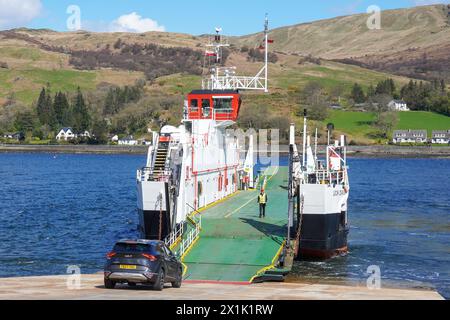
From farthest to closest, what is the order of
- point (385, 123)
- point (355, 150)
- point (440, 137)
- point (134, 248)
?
point (440, 137)
point (385, 123)
point (355, 150)
point (134, 248)

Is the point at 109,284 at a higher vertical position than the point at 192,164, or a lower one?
lower

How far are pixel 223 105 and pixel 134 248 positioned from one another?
22.2 metres

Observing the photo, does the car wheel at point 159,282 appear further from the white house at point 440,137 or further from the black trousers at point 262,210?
the white house at point 440,137

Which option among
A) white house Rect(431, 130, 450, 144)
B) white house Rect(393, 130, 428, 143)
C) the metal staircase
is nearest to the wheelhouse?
the metal staircase

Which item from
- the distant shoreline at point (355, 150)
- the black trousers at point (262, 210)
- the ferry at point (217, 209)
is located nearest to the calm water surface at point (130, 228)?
the ferry at point (217, 209)

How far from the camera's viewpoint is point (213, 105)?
43094 millimetres

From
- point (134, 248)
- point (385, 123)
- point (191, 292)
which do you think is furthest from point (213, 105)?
point (385, 123)

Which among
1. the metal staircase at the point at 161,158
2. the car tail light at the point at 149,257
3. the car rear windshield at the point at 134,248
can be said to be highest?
the metal staircase at the point at 161,158

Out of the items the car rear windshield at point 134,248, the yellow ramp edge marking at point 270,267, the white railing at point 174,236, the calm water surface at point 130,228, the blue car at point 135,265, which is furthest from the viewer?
the calm water surface at point 130,228

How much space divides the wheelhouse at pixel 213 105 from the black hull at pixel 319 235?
34.3 feet

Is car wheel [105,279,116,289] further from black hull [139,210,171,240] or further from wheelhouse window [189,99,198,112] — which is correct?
wheelhouse window [189,99,198,112]

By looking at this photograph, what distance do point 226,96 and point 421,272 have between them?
14207 millimetres

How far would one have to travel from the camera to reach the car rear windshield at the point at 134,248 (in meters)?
22.0

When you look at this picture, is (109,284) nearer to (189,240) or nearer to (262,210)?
(189,240)
